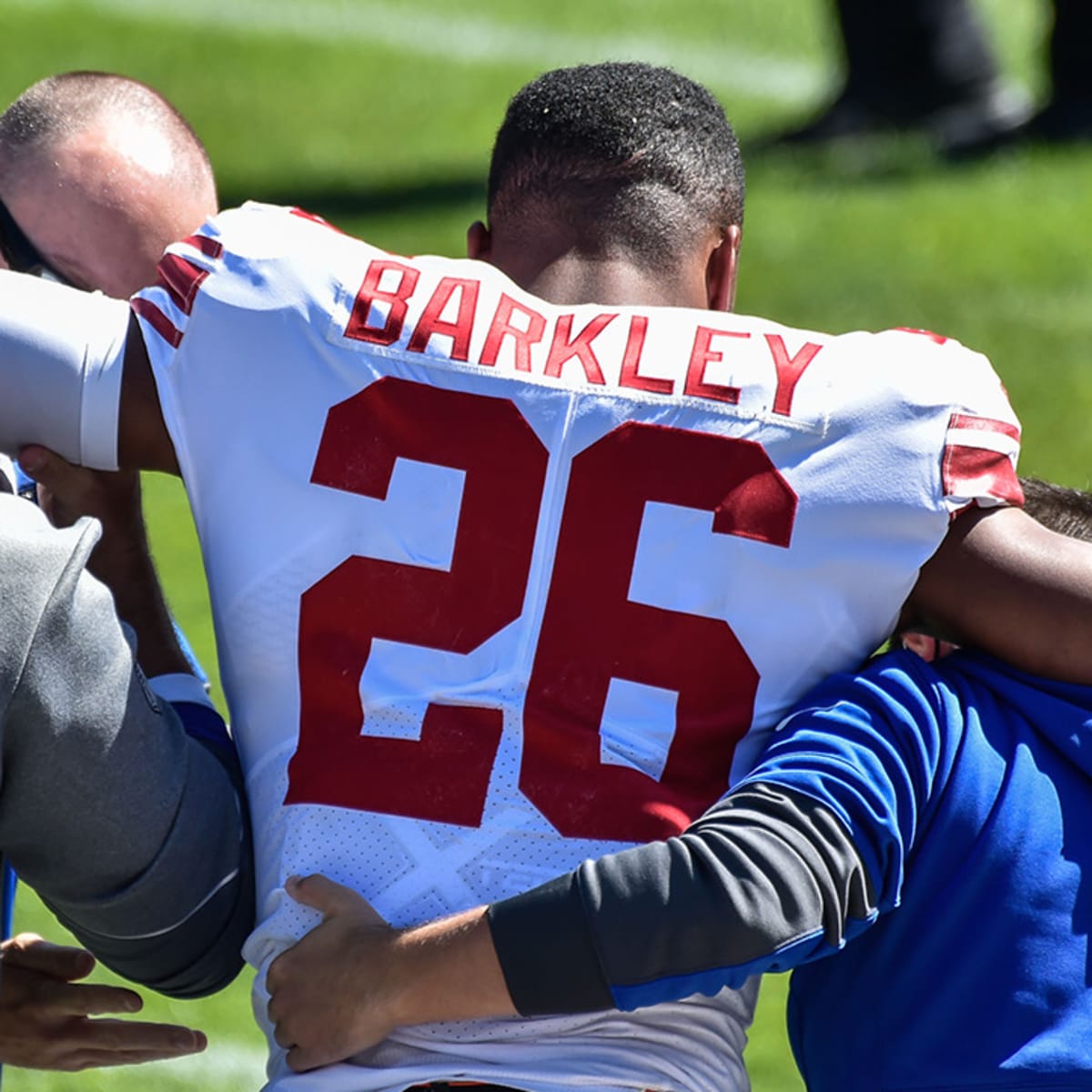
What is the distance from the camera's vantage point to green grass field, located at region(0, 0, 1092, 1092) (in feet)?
24.9

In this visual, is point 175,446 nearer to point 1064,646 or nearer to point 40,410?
point 40,410

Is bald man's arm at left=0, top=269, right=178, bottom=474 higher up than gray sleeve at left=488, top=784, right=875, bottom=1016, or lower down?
higher up

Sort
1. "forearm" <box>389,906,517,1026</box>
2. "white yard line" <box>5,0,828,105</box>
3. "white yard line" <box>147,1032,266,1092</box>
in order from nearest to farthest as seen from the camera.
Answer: "forearm" <box>389,906,517,1026</box> → "white yard line" <box>147,1032,266,1092</box> → "white yard line" <box>5,0,828,105</box>

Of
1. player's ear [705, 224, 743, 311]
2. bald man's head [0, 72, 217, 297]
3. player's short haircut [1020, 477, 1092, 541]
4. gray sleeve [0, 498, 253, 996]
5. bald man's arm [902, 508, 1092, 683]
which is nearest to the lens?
gray sleeve [0, 498, 253, 996]

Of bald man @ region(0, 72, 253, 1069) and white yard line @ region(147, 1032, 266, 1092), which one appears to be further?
white yard line @ region(147, 1032, 266, 1092)

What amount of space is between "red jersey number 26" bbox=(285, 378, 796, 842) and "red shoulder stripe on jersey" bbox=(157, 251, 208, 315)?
0.83 ft

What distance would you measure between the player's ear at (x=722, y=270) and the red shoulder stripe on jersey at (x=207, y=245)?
703 millimetres

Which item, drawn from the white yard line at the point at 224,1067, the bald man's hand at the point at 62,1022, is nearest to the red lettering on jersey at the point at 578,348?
the bald man's hand at the point at 62,1022

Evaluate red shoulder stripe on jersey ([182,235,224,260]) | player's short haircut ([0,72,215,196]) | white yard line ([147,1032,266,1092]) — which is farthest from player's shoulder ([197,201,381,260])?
white yard line ([147,1032,266,1092])

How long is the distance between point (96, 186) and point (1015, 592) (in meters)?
1.56

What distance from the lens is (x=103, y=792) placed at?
215cm

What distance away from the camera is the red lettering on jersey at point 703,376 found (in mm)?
2379

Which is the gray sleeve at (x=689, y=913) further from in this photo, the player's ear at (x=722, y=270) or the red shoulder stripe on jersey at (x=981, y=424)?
the player's ear at (x=722, y=270)

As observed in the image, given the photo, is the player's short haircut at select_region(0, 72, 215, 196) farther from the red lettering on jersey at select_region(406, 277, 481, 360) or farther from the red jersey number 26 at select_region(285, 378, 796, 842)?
the red jersey number 26 at select_region(285, 378, 796, 842)
